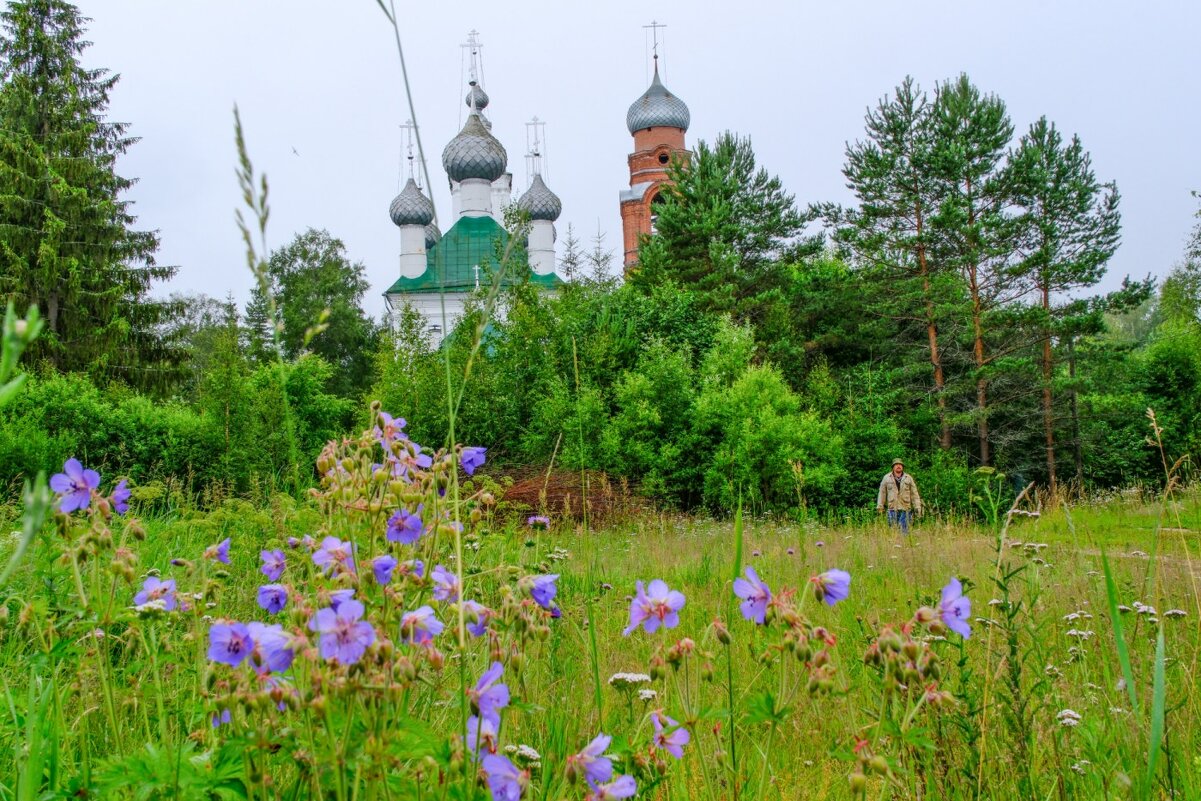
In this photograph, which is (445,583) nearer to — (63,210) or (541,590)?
(541,590)

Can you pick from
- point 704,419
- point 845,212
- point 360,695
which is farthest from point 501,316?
point 360,695

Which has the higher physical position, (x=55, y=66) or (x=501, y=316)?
(x=55, y=66)

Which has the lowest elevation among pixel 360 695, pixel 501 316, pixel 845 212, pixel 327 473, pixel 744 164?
pixel 360 695

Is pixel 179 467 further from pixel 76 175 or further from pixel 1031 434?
pixel 1031 434

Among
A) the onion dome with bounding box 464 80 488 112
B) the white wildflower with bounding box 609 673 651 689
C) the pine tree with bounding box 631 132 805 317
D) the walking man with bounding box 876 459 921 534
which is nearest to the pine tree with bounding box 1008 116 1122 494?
the pine tree with bounding box 631 132 805 317

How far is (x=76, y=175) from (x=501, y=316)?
36.8 ft

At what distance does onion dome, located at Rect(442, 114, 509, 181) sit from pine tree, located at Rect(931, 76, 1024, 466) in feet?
70.8

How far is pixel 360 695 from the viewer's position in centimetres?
93

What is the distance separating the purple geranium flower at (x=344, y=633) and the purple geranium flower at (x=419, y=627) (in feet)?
0.20

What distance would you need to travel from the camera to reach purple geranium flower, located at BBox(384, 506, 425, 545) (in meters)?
1.18

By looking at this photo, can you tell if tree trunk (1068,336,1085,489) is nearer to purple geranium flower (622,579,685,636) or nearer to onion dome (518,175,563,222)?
onion dome (518,175,563,222)

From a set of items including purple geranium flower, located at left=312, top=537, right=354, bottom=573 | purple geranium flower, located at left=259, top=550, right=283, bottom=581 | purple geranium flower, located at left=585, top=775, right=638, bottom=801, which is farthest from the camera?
purple geranium flower, located at left=259, top=550, right=283, bottom=581

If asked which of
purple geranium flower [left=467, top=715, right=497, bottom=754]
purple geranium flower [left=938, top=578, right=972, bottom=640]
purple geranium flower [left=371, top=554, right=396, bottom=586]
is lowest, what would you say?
purple geranium flower [left=467, top=715, right=497, bottom=754]

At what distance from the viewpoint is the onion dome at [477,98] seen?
38875mm
